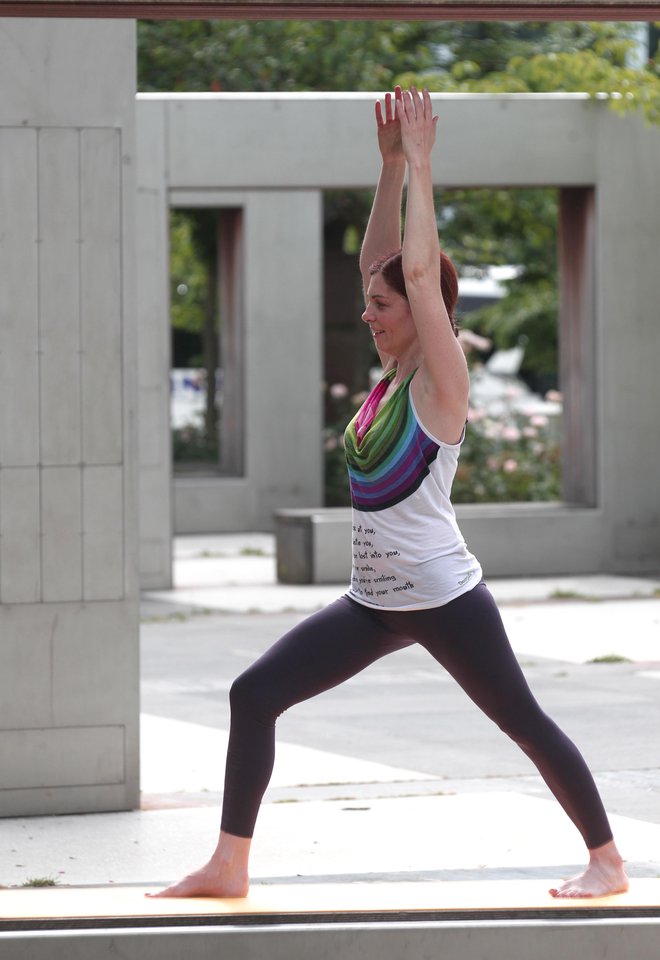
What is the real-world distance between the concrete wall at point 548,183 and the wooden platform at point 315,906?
33.6 ft

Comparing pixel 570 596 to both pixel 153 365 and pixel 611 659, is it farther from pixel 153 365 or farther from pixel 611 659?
pixel 153 365

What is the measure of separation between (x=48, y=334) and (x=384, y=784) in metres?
2.20

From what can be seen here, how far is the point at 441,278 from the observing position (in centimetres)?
452

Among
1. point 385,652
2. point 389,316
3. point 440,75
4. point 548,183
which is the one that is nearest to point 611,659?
point 385,652

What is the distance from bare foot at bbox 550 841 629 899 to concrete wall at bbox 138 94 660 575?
34.0 feet

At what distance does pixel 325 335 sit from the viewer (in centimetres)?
2277

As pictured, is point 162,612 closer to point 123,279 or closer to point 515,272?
point 123,279

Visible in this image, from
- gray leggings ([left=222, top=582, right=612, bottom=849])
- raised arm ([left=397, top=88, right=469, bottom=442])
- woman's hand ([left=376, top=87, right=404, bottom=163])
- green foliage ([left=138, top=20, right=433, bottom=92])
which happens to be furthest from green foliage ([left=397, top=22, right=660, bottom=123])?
gray leggings ([left=222, top=582, right=612, bottom=849])

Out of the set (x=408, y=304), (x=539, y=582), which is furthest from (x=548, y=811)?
(x=539, y=582)

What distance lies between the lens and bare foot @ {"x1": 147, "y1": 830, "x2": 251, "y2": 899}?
173 inches

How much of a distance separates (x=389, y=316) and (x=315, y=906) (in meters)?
1.54

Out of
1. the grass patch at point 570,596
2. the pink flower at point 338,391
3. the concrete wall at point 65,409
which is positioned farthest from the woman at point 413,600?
the pink flower at point 338,391

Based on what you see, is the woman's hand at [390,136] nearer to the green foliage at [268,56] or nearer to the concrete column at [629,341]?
the concrete column at [629,341]

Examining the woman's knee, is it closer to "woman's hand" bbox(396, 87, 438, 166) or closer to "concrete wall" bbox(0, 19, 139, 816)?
"woman's hand" bbox(396, 87, 438, 166)
